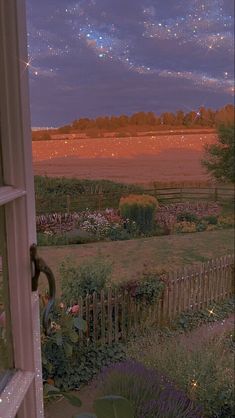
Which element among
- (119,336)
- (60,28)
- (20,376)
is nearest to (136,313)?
(119,336)

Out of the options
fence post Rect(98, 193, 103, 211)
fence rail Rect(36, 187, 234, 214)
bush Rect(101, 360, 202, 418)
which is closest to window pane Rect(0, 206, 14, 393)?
bush Rect(101, 360, 202, 418)

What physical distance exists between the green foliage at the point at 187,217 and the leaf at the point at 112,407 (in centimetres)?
563

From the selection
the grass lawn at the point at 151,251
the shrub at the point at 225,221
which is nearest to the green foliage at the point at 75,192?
the grass lawn at the point at 151,251

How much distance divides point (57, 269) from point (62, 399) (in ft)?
5.53

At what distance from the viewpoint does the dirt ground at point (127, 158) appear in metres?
4.50

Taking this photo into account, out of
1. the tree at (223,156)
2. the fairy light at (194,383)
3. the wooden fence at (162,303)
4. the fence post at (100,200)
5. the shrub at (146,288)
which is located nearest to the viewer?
the fairy light at (194,383)

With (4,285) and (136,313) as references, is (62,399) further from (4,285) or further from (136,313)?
(4,285)

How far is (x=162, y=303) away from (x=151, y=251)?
1684mm

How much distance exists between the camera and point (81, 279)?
3.96 metres

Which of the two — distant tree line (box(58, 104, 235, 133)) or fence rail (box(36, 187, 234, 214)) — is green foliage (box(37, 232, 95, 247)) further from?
distant tree line (box(58, 104, 235, 133))

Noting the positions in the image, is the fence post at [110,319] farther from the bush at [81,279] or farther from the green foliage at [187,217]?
the green foliage at [187,217]

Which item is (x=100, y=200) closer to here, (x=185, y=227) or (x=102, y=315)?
(x=102, y=315)

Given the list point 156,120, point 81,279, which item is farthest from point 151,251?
point 81,279

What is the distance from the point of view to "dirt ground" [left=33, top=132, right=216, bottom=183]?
14.8 feet
